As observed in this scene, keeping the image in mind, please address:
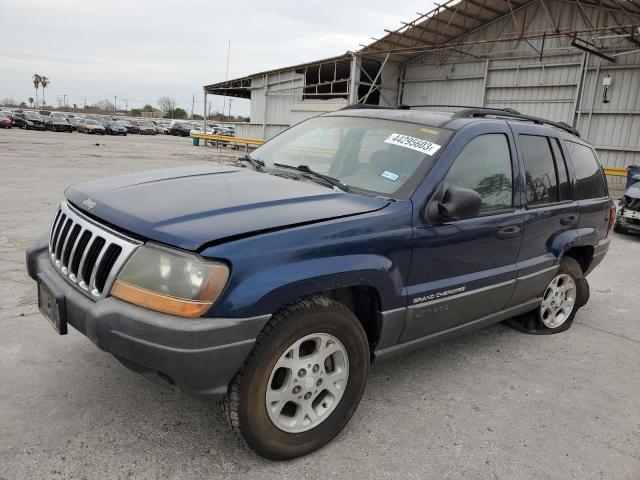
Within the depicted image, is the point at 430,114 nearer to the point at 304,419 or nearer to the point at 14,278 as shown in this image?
the point at 304,419

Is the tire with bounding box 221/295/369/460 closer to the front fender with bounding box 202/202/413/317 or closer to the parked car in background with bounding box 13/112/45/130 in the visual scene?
the front fender with bounding box 202/202/413/317

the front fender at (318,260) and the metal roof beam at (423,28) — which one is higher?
the metal roof beam at (423,28)

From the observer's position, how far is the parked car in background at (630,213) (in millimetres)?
9422

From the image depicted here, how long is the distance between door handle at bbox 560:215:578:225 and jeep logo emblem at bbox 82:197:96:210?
3.37m

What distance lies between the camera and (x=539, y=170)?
388 cm

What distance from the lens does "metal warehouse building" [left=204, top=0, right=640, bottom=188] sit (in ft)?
55.8

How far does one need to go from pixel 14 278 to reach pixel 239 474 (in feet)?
11.5

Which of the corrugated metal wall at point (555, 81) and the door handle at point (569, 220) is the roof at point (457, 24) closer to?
the corrugated metal wall at point (555, 81)

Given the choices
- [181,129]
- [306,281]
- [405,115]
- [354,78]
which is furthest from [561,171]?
[181,129]

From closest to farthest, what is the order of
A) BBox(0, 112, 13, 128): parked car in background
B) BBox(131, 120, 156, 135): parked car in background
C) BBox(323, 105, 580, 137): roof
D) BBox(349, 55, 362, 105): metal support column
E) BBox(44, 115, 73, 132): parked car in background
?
BBox(323, 105, 580, 137): roof < BBox(349, 55, 362, 105): metal support column < BBox(0, 112, 13, 128): parked car in background < BBox(44, 115, 73, 132): parked car in background < BBox(131, 120, 156, 135): parked car in background

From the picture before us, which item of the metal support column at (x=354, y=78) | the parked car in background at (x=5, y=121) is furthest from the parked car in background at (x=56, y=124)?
the metal support column at (x=354, y=78)

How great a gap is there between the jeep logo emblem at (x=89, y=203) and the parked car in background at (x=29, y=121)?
44.8 metres

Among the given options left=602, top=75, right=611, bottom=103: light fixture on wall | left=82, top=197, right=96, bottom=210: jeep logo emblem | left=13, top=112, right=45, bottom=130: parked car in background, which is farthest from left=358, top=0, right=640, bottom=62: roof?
left=13, top=112, right=45, bottom=130: parked car in background

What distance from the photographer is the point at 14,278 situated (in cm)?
479
